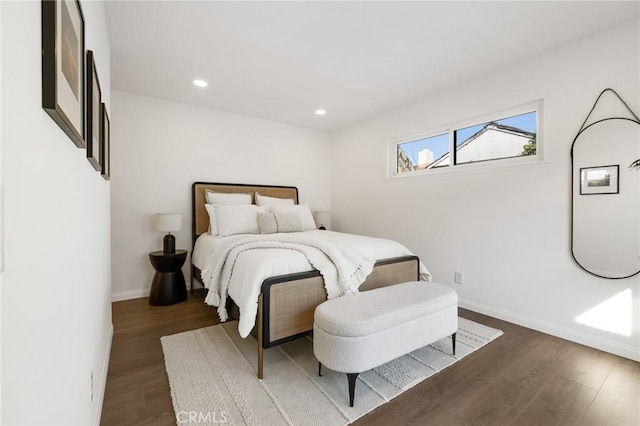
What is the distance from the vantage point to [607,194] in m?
2.21

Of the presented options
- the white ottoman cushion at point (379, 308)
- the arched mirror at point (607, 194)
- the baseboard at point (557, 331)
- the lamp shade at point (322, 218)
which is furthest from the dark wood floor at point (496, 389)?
the lamp shade at point (322, 218)

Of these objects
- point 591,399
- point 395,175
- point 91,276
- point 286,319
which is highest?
point 395,175

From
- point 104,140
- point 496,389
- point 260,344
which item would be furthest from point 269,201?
point 496,389

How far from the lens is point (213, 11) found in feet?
6.66

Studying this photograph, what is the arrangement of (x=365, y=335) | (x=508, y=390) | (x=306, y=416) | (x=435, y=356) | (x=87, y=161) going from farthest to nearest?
(x=435, y=356) < (x=508, y=390) < (x=365, y=335) < (x=306, y=416) < (x=87, y=161)

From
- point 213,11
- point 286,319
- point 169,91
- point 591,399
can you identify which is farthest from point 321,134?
point 591,399

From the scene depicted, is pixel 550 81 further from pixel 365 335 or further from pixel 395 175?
pixel 365 335

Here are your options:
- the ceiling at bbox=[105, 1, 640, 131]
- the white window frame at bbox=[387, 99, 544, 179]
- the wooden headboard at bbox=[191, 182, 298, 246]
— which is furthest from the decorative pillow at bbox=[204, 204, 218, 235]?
the white window frame at bbox=[387, 99, 544, 179]

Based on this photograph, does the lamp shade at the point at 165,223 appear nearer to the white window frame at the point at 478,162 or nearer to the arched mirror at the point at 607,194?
the white window frame at the point at 478,162

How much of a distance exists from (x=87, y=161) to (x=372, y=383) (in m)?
2.00

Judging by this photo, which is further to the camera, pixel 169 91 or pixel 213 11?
pixel 169 91

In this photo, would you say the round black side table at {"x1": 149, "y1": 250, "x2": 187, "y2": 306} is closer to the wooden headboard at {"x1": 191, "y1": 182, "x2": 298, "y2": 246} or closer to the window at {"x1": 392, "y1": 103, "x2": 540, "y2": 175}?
the wooden headboard at {"x1": 191, "y1": 182, "x2": 298, "y2": 246}

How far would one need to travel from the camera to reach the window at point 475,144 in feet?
9.10

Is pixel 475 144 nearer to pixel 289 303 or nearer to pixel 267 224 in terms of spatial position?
pixel 267 224
